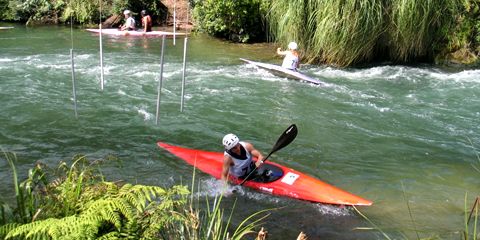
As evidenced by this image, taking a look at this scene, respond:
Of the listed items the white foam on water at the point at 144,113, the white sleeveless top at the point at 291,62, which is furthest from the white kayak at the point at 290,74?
the white foam on water at the point at 144,113

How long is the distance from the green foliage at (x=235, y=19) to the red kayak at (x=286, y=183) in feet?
31.5

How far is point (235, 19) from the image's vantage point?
1631 cm

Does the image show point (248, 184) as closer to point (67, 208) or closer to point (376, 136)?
point (376, 136)

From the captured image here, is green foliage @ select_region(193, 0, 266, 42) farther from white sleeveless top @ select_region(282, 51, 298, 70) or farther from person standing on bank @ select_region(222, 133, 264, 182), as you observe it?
person standing on bank @ select_region(222, 133, 264, 182)

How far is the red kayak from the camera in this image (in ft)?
18.6

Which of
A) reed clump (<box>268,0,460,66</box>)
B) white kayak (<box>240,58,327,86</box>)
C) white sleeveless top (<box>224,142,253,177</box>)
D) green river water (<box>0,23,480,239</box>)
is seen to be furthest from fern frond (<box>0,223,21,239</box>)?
reed clump (<box>268,0,460,66</box>)

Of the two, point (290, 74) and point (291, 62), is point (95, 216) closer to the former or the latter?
point (290, 74)

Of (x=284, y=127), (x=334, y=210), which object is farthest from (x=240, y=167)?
(x=284, y=127)

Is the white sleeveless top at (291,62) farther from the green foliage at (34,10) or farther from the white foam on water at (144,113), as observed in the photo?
the green foliage at (34,10)

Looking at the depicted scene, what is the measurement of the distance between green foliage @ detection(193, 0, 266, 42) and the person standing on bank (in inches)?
386

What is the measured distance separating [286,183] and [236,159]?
2.51ft

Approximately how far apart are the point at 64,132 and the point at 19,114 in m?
1.34

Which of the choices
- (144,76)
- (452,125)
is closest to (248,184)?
(452,125)

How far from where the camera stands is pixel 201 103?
9664 millimetres
